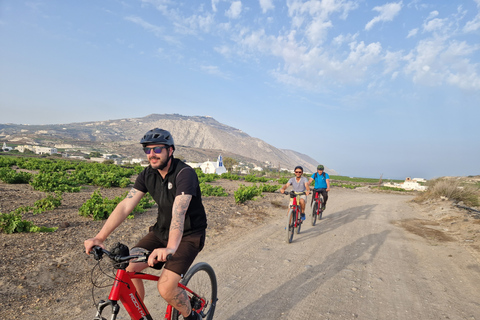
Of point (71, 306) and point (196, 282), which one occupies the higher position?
point (196, 282)

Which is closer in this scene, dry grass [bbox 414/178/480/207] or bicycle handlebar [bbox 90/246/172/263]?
bicycle handlebar [bbox 90/246/172/263]

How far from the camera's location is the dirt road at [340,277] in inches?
173

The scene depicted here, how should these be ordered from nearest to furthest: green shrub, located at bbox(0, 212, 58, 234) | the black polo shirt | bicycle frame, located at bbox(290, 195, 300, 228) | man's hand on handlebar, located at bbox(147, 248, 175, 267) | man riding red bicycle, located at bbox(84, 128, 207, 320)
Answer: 1. man's hand on handlebar, located at bbox(147, 248, 175, 267)
2. man riding red bicycle, located at bbox(84, 128, 207, 320)
3. the black polo shirt
4. green shrub, located at bbox(0, 212, 58, 234)
5. bicycle frame, located at bbox(290, 195, 300, 228)

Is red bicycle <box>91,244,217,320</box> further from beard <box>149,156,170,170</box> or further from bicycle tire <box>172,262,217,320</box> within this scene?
beard <box>149,156,170,170</box>

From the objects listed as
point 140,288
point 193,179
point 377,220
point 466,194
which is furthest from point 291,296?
point 466,194

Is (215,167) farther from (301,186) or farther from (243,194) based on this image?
(301,186)

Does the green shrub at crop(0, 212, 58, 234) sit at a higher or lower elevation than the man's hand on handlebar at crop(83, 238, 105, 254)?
lower

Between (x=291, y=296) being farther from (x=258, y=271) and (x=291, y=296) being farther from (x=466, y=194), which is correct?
(x=466, y=194)

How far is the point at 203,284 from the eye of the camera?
3.42 meters

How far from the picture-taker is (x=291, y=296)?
4828 millimetres

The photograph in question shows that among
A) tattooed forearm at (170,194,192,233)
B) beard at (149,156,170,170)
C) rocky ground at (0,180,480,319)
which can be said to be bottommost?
rocky ground at (0,180,480,319)

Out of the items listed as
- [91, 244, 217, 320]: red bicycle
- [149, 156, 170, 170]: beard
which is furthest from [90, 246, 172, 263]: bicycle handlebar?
[149, 156, 170, 170]: beard

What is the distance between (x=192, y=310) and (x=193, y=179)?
150 cm

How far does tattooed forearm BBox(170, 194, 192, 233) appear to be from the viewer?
2672 millimetres
